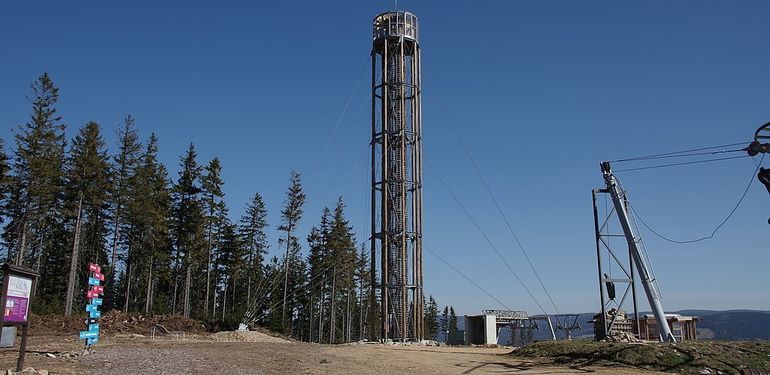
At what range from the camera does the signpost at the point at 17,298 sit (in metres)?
14.2

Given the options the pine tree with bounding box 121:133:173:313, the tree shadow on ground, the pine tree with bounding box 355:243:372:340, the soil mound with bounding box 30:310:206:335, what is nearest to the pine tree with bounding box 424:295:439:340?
the pine tree with bounding box 355:243:372:340

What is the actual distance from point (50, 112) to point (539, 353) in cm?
3897

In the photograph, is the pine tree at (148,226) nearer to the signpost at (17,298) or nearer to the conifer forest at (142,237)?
the conifer forest at (142,237)

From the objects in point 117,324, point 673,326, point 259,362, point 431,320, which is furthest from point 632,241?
point 431,320

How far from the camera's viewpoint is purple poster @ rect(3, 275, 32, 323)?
1455 cm

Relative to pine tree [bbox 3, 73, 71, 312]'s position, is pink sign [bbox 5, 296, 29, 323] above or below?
below

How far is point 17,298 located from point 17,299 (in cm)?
2

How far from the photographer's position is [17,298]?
15031 millimetres

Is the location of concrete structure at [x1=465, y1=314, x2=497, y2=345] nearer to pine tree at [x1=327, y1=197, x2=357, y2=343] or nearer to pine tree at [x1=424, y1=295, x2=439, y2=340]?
pine tree at [x1=327, y1=197, x2=357, y2=343]

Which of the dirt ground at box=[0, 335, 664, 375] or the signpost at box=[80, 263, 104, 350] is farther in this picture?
the signpost at box=[80, 263, 104, 350]

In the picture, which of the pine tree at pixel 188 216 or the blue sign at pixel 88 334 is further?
the pine tree at pixel 188 216

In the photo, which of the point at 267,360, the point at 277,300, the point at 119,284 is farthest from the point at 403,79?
the point at 119,284

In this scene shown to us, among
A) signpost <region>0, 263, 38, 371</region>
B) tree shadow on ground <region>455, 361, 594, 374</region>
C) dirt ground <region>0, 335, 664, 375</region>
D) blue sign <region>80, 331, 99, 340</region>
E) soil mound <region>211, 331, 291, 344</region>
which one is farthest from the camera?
soil mound <region>211, 331, 291, 344</region>

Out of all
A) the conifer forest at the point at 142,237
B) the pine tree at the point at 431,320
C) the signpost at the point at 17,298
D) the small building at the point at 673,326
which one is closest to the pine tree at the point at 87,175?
the conifer forest at the point at 142,237
